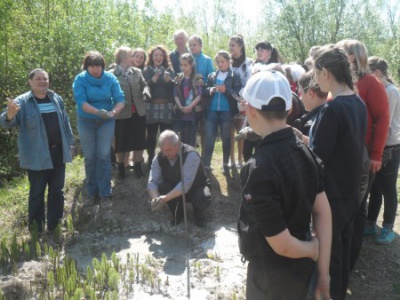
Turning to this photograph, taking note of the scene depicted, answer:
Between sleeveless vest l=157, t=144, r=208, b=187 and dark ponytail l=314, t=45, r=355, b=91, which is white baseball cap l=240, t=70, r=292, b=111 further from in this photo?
sleeveless vest l=157, t=144, r=208, b=187

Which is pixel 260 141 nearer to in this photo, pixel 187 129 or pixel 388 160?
pixel 388 160

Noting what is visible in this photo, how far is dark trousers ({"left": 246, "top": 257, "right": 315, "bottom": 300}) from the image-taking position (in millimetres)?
1956

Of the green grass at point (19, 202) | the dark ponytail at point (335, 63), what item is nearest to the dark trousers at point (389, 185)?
the dark ponytail at point (335, 63)

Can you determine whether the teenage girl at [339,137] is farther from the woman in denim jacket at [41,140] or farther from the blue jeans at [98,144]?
the blue jeans at [98,144]

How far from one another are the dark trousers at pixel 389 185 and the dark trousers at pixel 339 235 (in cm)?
167

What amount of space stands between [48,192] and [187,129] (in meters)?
2.43

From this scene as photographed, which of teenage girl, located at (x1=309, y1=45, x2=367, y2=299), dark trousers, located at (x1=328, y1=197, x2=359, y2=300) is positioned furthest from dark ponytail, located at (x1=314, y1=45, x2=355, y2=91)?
dark trousers, located at (x1=328, y1=197, x2=359, y2=300)

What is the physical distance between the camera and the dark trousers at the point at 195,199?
5.27 m

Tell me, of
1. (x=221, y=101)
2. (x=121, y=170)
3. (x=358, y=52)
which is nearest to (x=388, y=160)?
(x=358, y=52)

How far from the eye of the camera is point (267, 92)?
184cm

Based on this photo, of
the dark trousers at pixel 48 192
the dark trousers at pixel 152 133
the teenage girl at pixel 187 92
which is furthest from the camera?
the dark trousers at pixel 152 133

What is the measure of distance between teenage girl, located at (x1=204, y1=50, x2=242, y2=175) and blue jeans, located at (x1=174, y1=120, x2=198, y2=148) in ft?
0.88

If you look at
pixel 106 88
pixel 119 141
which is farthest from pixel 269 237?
pixel 119 141

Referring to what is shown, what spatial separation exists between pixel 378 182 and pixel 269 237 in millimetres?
3229
